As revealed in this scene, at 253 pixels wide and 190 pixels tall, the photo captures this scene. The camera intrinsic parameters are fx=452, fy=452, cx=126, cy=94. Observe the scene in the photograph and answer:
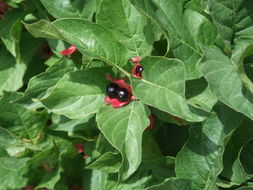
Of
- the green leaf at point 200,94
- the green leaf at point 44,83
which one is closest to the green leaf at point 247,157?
the green leaf at point 200,94

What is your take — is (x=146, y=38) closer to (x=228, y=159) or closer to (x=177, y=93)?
(x=177, y=93)

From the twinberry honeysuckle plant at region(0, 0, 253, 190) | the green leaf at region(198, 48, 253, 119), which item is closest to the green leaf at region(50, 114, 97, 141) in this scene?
the twinberry honeysuckle plant at region(0, 0, 253, 190)

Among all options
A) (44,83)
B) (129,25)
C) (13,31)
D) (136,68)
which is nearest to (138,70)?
(136,68)

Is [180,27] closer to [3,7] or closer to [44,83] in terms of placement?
[44,83]

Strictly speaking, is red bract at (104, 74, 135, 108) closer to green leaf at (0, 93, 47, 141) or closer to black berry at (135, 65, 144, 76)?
black berry at (135, 65, 144, 76)

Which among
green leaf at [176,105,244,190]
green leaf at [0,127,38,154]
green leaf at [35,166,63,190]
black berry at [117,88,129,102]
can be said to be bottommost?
green leaf at [35,166,63,190]

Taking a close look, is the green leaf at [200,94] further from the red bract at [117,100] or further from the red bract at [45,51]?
the red bract at [45,51]

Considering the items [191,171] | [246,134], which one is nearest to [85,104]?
[191,171]
